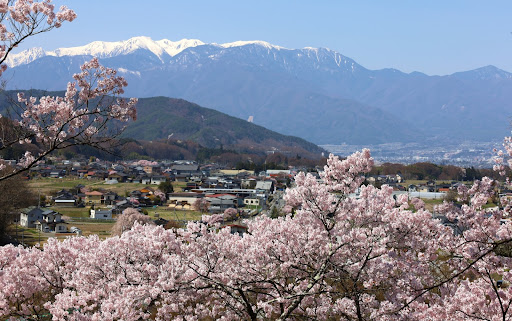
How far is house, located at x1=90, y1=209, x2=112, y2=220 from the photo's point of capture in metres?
40.6

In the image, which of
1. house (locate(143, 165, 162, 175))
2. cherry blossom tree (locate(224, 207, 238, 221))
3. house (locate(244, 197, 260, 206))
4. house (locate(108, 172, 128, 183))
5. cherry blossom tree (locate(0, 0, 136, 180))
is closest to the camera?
cherry blossom tree (locate(0, 0, 136, 180))

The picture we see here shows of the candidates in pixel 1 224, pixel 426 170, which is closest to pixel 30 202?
pixel 1 224

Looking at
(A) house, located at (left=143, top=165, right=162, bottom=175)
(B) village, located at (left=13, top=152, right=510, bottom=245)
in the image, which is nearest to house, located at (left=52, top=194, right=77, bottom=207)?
(B) village, located at (left=13, top=152, right=510, bottom=245)

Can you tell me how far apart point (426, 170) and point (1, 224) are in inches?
2832

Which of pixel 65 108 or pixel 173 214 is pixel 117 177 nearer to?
pixel 173 214

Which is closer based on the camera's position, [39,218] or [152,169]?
A: [39,218]

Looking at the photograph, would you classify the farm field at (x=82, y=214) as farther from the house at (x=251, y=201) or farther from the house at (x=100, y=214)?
the house at (x=251, y=201)

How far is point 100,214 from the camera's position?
40750 mm

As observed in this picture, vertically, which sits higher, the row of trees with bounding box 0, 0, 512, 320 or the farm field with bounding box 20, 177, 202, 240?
the row of trees with bounding box 0, 0, 512, 320

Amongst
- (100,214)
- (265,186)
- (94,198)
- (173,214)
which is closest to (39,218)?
(100,214)

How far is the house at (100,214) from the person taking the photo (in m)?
40.6

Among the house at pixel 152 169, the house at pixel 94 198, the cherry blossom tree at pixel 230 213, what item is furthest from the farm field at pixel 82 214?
the house at pixel 152 169

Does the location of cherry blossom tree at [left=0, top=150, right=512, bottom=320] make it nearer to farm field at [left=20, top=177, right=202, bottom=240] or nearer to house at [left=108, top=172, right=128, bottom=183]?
farm field at [left=20, top=177, right=202, bottom=240]

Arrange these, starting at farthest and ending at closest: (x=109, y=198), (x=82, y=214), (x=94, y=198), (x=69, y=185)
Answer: (x=69, y=185) < (x=94, y=198) < (x=109, y=198) < (x=82, y=214)
